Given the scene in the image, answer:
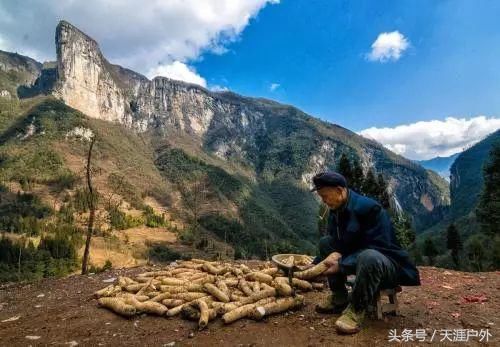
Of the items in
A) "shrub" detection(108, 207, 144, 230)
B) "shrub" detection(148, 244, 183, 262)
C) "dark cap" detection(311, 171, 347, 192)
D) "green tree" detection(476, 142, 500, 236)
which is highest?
"green tree" detection(476, 142, 500, 236)

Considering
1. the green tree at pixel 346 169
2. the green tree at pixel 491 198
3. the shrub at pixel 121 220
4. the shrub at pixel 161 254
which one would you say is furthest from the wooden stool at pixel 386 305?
the shrub at pixel 121 220

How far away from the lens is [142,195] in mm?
162500

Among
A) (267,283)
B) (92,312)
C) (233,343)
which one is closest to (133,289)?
(92,312)

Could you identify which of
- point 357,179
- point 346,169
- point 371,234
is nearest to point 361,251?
point 371,234

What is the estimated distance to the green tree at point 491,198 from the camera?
2389cm

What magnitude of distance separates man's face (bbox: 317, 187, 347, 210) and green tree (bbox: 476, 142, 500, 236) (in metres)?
24.5

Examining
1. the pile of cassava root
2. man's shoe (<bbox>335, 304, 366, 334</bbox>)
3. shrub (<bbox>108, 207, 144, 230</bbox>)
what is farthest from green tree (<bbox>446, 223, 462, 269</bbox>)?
shrub (<bbox>108, 207, 144, 230</bbox>)

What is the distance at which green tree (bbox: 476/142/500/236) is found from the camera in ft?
78.4

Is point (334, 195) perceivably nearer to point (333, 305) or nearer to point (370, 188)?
point (333, 305)

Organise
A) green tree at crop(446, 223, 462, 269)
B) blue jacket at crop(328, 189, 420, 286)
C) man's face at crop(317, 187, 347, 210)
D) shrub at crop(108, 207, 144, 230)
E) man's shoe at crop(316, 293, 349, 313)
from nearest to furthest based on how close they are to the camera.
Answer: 1. blue jacket at crop(328, 189, 420, 286)
2. man's face at crop(317, 187, 347, 210)
3. man's shoe at crop(316, 293, 349, 313)
4. green tree at crop(446, 223, 462, 269)
5. shrub at crop(108, 207, 144, 230)

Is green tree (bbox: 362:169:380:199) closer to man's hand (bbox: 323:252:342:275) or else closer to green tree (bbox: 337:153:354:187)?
green tree (bbox: 337:153:354:187)

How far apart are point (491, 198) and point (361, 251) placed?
25.5 m

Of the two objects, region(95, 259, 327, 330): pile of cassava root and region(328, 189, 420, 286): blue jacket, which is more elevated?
region(328, 189, 420, 286): blue jacket

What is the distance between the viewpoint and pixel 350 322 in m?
4.05
